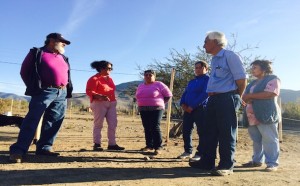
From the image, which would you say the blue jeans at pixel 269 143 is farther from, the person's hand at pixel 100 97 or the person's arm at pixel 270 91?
the person's hand at pixel 100 97

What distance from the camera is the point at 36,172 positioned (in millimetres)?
4164

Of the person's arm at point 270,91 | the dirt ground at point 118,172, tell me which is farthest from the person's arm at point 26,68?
the person's arm at point 270,91

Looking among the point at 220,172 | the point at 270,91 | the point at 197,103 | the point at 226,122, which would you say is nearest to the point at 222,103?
the point at 226,122

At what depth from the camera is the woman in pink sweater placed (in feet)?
21.4

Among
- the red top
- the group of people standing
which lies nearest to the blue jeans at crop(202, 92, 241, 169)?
the group of people standing

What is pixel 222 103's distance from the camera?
4.59 metres

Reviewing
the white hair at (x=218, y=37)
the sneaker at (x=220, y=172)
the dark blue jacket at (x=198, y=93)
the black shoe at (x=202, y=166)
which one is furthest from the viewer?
the dark blue jacket at (x=198, y=93)

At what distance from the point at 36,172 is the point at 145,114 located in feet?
9.40

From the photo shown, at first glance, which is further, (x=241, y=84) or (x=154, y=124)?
(x=154, y=124)

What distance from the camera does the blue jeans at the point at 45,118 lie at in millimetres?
4781

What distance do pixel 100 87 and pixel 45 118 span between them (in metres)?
1.48

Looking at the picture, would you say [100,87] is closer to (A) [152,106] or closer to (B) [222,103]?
(A) [152,106]

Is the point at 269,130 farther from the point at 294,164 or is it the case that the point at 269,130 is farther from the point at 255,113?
the point at 294,164

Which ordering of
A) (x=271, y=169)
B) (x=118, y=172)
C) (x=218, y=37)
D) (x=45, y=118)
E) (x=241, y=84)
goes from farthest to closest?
(x=45, y=118) < (x=271, y=169) < (x=218, y=37) < (x=241, y=84) < (x=118, y=172)
